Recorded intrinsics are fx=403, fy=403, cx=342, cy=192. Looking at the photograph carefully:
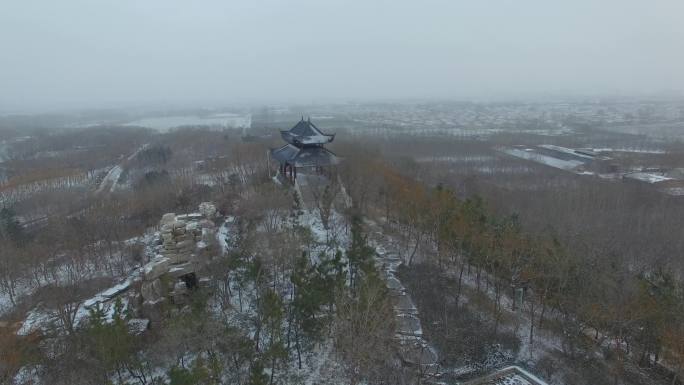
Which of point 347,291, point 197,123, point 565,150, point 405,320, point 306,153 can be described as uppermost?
point 306,153

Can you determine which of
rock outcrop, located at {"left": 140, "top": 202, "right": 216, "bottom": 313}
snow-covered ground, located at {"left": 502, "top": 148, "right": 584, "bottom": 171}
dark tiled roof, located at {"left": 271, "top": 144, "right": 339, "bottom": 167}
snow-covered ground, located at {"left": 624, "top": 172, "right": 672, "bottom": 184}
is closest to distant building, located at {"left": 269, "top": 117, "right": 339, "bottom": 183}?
dark tiled roof, located at {"left": 271, "top": 144, "right": 339, "bottom": 167}

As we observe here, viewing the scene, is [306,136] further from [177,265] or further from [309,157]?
[177,265]

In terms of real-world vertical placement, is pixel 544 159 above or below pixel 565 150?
below

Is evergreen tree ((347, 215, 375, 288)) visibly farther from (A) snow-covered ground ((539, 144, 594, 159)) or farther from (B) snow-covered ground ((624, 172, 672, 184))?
(A) snow-covered ground ((539, 144, 594, 159))

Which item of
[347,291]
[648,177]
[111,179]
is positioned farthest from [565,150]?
[111,179]

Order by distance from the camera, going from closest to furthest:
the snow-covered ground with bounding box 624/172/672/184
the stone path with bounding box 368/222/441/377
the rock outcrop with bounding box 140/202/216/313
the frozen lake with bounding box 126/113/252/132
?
the stone path with bounding box 368/222/441/377
the rock outcrop with bounding box 140/202/216/313
the snow-covered ground with bounding box 624/172/672/184
the frozen lake with bounding box 126/113/252/132

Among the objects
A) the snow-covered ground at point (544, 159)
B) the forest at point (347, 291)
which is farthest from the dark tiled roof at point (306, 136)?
the snow-covered ground at point (544, 159)

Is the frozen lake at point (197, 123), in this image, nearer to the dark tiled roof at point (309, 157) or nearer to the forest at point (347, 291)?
the dark tiled roof at point (309, 157)

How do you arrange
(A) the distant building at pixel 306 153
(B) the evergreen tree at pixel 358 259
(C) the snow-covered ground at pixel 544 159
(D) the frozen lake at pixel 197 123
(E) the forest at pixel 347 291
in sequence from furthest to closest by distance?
(D) the frozen lake at pixel 197 123 → (C) the snow-covered ground at pixel 544 159 → (A) the distant building at pixel 306 153 → (B) the evergreen tree at pixel 358 259 → (E) the forest at pixel 347 291
